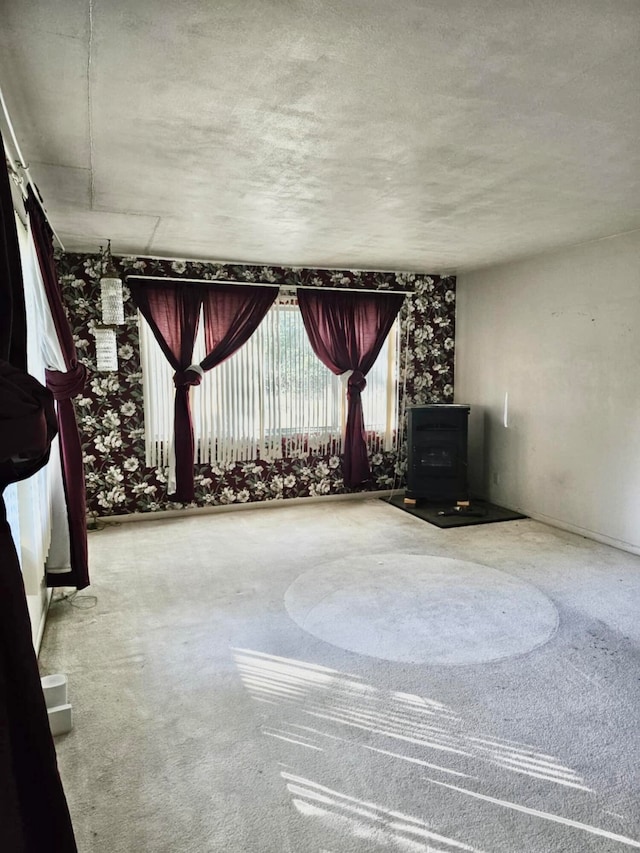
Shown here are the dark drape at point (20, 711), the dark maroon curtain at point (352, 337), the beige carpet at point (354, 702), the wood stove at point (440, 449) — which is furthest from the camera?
the dark maroon curtain at point (352, 337)

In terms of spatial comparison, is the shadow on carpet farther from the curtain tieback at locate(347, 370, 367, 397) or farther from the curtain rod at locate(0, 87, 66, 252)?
the curtain rod at locate(0, 87, 66, 252)

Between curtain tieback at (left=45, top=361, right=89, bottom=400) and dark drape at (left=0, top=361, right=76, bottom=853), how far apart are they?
77.5 inches

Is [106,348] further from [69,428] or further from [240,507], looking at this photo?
[240,507]

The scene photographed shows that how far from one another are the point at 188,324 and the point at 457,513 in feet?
9.85

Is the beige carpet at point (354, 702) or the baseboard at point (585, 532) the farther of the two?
the baseboard at point (585, 532)

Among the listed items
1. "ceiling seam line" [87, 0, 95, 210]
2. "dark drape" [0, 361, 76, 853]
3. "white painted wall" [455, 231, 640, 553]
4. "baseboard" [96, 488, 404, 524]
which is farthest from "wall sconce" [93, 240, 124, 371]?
"white painted wall" [455, 231, 640, 553]

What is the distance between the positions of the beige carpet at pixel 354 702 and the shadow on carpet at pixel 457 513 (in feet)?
2.68

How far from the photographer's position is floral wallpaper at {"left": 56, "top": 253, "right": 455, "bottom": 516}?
4.95 metres

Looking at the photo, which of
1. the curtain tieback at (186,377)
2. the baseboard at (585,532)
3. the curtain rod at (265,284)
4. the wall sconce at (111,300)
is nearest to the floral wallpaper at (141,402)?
the curtain rod at (265,284)

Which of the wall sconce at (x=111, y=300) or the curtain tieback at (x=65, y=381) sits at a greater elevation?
the wall sconce at (x=111, y=300)

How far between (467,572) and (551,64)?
2.95 metres

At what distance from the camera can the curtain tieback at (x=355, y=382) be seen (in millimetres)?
5742

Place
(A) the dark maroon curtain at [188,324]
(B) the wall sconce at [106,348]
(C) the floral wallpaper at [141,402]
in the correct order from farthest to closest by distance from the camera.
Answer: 1. (A) the dark maroon curtain at [188,324]
2. (C) the floral wallpaper at [141,402]
3. (B) the wall sconce at [106,348]

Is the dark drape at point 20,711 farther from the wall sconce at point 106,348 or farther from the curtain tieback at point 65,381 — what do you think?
the wall sconce at point 106,348
